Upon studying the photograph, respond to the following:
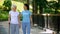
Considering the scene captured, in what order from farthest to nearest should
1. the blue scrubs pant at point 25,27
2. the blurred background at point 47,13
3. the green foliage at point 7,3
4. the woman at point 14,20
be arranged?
1. the green foliage at point 7,3
2. the blurred background at point 47,13
3. the blue scrubs pant at point 25,27
4. the woman at point 14,20

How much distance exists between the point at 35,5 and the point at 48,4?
11.2 ft

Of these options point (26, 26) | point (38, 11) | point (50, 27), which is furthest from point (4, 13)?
point (26, 26)

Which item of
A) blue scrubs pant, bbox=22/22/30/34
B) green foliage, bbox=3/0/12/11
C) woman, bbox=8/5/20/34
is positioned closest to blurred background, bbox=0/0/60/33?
blue scrubs pant, bbox=22/22/30/34

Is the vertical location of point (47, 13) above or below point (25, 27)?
below

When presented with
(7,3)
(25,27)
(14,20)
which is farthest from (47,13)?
(7,3)

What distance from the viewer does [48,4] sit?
Result: 1902cm

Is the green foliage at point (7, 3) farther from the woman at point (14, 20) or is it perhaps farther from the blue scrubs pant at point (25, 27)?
the woman at point (14, 20)

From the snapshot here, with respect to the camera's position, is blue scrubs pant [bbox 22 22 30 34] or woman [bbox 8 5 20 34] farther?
blue scrubs pant [bbox 22 22 30 34]

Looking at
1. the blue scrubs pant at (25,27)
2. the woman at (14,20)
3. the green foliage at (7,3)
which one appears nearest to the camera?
the woman at (14,20)

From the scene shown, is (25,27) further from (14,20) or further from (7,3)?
(7,3)

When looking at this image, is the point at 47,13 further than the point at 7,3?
No

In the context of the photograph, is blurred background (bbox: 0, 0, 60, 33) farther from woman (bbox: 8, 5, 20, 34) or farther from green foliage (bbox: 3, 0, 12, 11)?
green foliage (bbox: 3, 0, 12, 11)

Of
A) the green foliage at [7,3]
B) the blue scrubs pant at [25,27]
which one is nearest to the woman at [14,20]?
the blue scrubs pant at [25,27]

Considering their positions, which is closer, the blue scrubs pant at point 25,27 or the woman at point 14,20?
the woman at point 14,20
